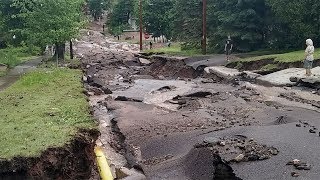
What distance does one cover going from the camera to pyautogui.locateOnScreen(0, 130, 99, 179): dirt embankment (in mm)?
8742

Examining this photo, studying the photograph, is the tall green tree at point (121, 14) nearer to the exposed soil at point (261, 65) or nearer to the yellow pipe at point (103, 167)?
the exposed soil at point (261, 65)

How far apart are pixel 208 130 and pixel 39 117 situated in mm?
4883

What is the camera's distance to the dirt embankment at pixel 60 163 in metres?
8.74

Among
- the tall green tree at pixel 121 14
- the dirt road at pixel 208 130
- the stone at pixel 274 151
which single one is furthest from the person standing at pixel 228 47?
the tall green tree at pixel 121 14

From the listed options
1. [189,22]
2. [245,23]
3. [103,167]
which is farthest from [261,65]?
[103,167]

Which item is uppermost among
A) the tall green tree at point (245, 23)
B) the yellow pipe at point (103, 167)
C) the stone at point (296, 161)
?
the tall green tree at point (245, 23)

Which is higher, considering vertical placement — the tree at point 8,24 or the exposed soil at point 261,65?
the tree at point 8,24

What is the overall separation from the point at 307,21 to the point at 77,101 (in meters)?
19.2

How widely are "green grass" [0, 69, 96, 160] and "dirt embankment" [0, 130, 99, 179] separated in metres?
0.14

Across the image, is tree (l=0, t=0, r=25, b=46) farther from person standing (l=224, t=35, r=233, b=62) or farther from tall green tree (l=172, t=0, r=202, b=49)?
person standing (l=224, t=35, r=233, b=62)

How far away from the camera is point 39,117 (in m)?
12.2

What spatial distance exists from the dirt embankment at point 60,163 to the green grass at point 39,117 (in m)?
0.14

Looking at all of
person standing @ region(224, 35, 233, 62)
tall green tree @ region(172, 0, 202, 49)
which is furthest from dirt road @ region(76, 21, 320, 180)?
tall green tree @ region(172, 0, 202, 49)

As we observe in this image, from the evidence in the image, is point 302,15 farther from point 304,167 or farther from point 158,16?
point 158,16
